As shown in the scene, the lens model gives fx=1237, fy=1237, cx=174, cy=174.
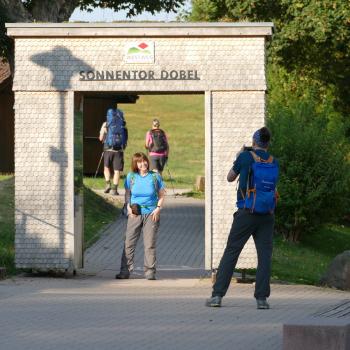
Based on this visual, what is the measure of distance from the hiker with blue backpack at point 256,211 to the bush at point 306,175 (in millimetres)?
10013

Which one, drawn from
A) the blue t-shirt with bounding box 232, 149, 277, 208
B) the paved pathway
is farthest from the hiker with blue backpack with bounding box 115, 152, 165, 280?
the blue t-shirt with bounding box 232, 149, 277, 208

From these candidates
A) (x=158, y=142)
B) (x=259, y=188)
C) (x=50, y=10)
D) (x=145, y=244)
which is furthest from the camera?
(x=158, y=142)

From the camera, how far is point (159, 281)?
51.3 feet

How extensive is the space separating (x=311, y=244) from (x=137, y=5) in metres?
7.18

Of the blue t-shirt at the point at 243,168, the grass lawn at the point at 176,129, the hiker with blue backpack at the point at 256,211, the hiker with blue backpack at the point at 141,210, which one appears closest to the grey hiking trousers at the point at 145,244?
the hiker with blue backpack at the point at 141,210

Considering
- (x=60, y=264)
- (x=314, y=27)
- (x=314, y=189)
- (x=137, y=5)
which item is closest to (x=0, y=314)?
(x=60, y=264)

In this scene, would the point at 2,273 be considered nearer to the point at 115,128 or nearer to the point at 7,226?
the point at 7,226

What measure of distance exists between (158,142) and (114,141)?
1532mm

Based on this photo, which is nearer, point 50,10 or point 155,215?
point 155,215

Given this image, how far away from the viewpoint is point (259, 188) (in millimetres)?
12188

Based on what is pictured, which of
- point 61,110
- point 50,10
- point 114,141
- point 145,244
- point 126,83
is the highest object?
point 50,10

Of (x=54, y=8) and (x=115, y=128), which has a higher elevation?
Answer: (x=54, y=8)

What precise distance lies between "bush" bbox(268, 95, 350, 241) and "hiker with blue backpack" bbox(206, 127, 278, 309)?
10.0m

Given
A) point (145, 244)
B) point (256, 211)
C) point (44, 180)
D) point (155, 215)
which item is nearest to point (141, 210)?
point (155, 215)
